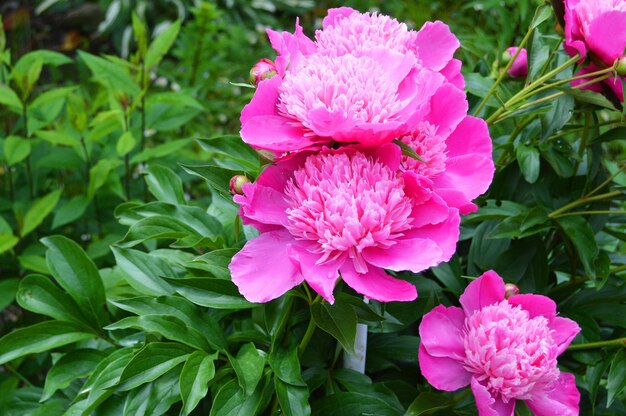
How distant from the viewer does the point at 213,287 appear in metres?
0.78

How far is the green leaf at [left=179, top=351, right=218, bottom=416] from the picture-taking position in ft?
2.33

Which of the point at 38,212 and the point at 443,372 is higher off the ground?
the point at 443,372

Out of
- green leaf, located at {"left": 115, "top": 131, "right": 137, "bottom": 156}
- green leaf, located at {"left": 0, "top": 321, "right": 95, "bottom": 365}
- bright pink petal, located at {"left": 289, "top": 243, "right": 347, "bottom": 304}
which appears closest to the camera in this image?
bright pink petal, located at {"left": 289, "top": 243, "right": 347, "bottom": 304}

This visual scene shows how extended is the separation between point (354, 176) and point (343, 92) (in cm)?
8

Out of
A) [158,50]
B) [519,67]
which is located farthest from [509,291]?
[158,50]

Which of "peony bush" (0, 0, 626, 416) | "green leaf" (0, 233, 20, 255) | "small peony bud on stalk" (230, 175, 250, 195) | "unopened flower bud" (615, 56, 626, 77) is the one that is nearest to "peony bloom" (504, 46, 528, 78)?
"peony bush" (0, 0, 626, 416)

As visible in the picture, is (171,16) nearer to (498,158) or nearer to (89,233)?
(89,233)

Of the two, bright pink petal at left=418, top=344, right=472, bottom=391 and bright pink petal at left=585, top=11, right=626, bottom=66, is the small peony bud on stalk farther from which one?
bright pink petal at left=585, top=11, right=626, bottom=66

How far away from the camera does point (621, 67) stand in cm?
73

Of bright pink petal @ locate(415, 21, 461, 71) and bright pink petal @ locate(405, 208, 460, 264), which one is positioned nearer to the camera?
bright pink petal @ locate(405, 208, 460, 264)

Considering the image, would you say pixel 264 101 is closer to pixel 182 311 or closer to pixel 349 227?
pixel 349 227

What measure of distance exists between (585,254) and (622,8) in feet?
1.00

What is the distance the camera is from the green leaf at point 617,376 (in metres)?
0.80

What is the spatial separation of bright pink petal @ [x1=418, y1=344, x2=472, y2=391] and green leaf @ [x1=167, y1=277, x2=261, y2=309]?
207 millimetres
